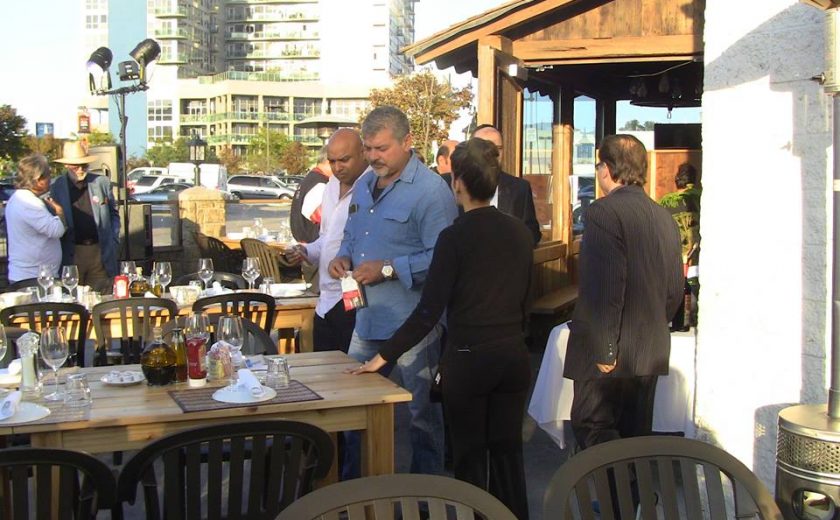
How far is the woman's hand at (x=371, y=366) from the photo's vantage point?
402 centimetres

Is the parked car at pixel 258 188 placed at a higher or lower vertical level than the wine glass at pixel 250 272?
higher

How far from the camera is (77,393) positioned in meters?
3.65

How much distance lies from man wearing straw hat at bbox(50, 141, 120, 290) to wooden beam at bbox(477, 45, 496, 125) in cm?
380

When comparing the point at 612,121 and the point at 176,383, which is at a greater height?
the point at 612,121

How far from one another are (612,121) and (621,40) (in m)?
3.54

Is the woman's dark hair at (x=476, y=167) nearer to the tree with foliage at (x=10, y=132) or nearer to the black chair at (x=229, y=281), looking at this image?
the black chair at (x=229, y=281)

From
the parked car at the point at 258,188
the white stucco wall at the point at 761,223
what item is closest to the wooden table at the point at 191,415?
the white stucco wall at the point at 761,223

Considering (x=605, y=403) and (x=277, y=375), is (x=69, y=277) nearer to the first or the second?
(x=277, y=375)

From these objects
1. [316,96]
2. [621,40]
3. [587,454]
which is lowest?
[587,454]

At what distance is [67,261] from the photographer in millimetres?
8820

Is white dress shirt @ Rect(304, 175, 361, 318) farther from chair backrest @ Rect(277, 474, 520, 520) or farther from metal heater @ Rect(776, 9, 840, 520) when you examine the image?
chair backrest @ Rect(277, 474, 520, 520)

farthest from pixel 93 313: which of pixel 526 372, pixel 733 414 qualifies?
pixel 733 414

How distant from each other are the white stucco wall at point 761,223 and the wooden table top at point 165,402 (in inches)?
56.1

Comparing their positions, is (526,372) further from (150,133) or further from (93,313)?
(150,133)
